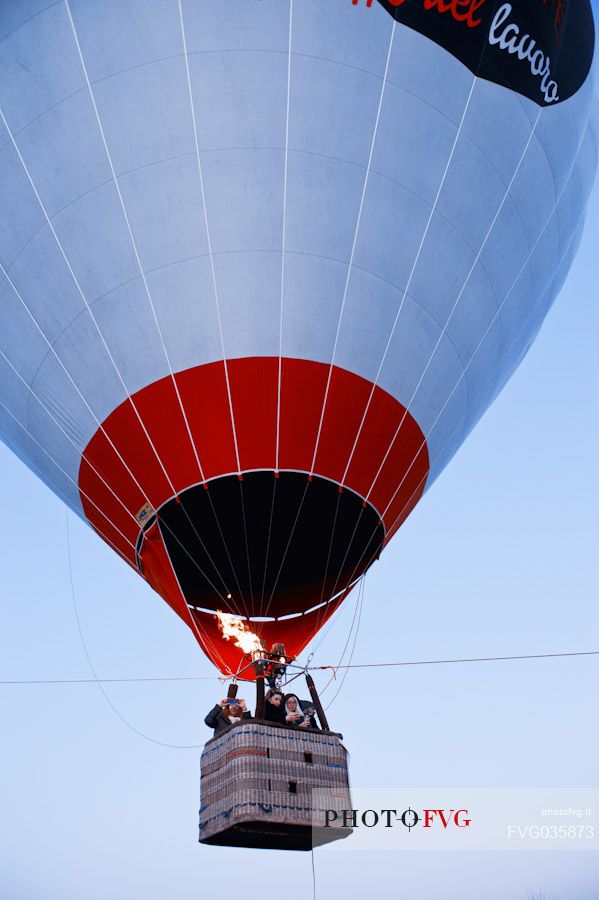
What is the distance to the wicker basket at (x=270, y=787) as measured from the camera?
16.5ft

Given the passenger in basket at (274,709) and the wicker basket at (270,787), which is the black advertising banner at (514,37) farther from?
the wicker basket at (270,787)

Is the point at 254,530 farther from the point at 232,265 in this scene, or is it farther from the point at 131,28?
the point at 131,28

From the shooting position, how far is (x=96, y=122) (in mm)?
5973

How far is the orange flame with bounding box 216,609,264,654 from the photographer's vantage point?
6285mm

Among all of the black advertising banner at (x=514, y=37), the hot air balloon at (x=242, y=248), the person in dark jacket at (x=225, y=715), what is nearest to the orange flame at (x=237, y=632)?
the hot air balloon at (x=242, y=248)

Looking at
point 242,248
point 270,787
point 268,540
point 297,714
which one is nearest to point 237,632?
point 268,540

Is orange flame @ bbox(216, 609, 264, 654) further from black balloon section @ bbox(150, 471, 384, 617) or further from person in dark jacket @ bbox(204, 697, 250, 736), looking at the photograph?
person in dark jacket @ bbox(204, 697, 250, 736)

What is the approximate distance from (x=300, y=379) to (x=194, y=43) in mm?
1966

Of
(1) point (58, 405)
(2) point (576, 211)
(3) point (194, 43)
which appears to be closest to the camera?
(3) point (194, 43)

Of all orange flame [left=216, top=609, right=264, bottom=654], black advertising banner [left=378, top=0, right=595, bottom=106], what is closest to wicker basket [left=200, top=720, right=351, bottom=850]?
orange flame [left=216, top=609, right=264, bottom=654]

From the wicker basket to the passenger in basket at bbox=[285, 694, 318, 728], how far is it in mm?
140

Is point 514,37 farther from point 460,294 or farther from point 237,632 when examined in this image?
point 237,632

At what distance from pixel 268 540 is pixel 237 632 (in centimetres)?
66

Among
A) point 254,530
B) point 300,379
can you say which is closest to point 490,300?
point 300,379
